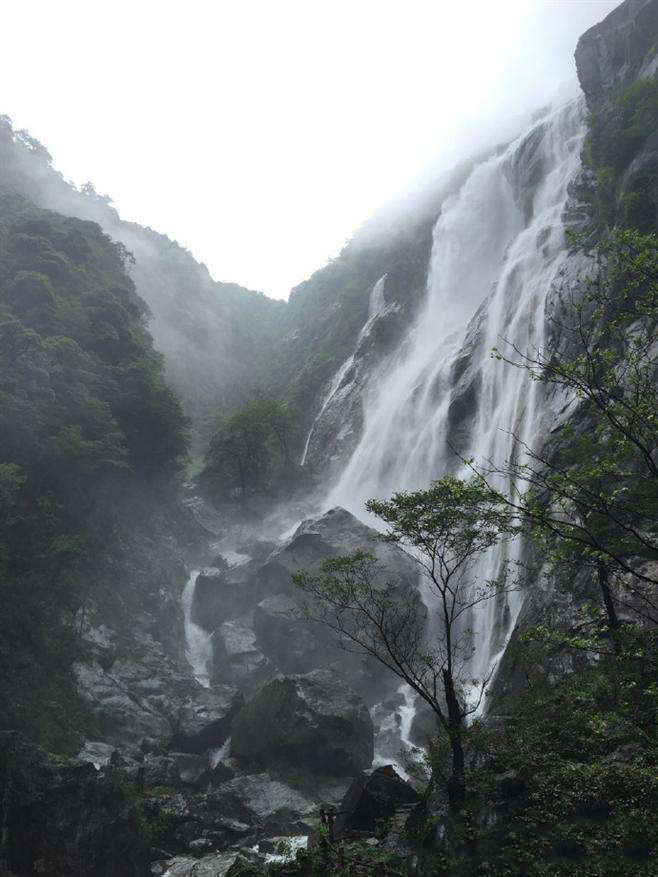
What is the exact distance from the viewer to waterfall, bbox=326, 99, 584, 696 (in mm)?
29383

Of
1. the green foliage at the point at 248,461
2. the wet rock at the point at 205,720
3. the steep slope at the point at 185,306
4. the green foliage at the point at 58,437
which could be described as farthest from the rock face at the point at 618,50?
the steep slope at the point at 185,306

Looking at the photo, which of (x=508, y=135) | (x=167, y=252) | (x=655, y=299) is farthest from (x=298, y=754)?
(x=167, y=252)

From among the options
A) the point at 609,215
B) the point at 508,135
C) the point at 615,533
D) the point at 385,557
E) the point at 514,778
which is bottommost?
the point at 514,778

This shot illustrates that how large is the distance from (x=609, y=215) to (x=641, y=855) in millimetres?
29991

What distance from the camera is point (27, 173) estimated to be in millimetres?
70812

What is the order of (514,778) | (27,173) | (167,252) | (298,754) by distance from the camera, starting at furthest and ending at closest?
(167,252), (27,173), (298,754), (514,778)

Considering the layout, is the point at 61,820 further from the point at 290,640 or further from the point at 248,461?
the point at 248,461

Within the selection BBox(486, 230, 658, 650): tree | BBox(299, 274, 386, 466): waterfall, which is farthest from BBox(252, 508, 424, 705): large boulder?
BBox(299, 274, 386, 466): waterfall

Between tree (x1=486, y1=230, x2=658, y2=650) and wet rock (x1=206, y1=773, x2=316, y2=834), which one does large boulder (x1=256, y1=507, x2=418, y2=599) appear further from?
wet rock (x1=206, y1=773, x2=316, y2=834)

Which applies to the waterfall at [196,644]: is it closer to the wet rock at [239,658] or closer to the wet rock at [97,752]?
the wet rock at [239,658]

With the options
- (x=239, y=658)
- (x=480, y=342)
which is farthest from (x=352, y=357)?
(x=239, y=658)

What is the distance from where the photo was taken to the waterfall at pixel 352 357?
175 feet

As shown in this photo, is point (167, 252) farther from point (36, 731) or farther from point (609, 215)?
point (36, 731)

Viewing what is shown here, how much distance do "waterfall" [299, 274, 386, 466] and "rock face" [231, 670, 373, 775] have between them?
29457mm
